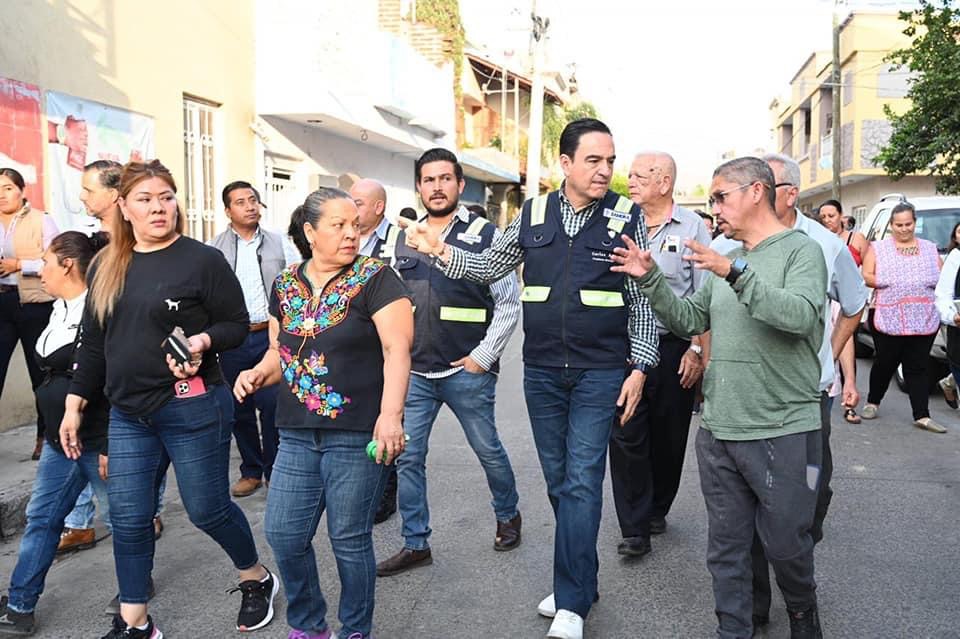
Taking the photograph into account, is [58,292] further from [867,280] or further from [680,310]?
[867,280]

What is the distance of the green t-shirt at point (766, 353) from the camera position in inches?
124

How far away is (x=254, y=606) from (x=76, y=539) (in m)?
1.62

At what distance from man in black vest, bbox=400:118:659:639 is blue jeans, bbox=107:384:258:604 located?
1.18 m

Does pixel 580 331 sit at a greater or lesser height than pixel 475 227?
lesser

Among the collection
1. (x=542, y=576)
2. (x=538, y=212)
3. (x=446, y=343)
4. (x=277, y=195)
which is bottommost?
(x=542, y=576)

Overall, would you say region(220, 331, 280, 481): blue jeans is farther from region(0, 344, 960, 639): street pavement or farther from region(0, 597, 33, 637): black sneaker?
region(0, 597, 33, 637): black sneaker

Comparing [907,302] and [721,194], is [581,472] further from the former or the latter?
[907,302]

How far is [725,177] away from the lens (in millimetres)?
3242

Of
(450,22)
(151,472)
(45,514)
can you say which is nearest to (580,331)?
(151,472)

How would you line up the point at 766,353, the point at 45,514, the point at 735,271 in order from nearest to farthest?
the point at 735,271 < the point at 766,353 < the point at 45,514

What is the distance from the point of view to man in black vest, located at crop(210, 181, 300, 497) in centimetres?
586

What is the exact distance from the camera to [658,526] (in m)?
4.99

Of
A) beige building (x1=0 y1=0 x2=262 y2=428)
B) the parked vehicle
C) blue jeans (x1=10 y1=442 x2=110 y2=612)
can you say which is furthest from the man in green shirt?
the parked vehicle

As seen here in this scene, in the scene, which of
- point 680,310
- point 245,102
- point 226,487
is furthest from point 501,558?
point 245,102
